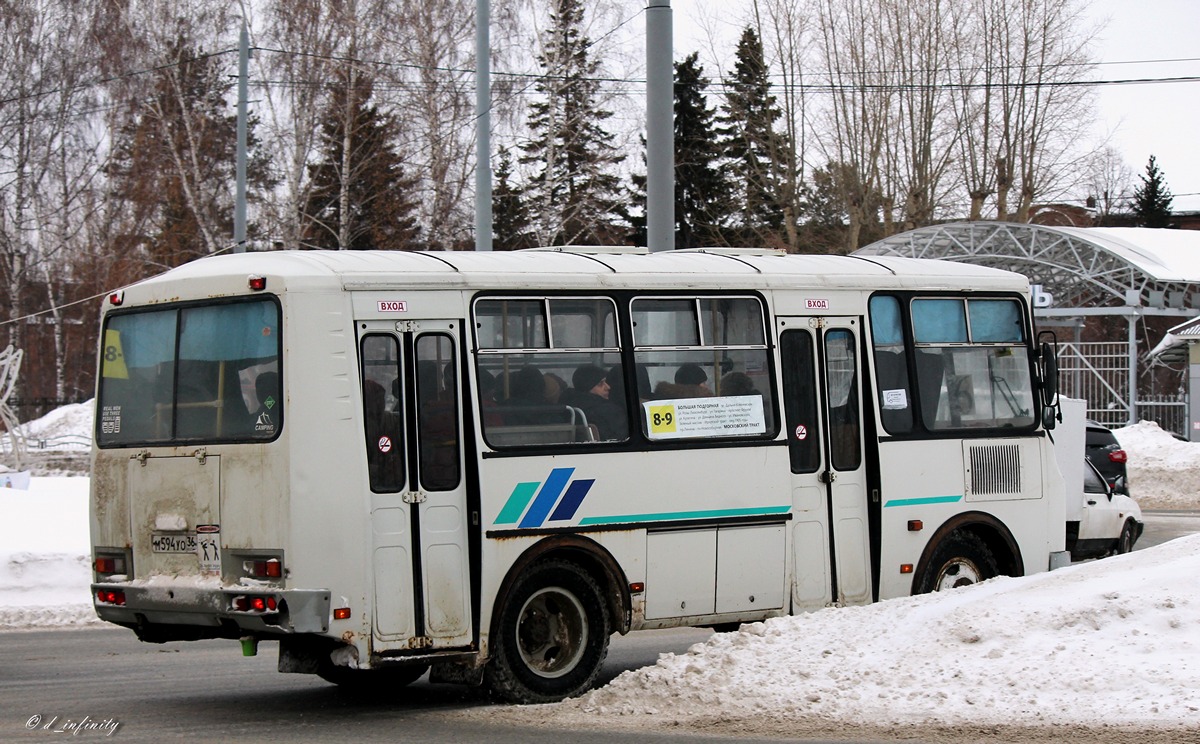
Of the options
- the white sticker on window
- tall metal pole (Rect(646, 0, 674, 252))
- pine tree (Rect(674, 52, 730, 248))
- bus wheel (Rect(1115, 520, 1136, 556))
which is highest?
pine tree (Rect(674, 52, 730, 248))

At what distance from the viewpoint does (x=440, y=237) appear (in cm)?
4169

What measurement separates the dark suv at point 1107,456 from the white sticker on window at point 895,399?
1036cm

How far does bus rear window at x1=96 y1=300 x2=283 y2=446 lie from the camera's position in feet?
30.5

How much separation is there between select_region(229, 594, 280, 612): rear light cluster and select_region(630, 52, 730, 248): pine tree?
45998 millimetres

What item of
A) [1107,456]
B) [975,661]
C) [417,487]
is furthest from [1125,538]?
[417,487]

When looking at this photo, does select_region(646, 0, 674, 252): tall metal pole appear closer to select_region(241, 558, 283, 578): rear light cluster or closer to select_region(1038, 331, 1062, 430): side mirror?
select_region(1038, 331, 1062, 430): side mirror

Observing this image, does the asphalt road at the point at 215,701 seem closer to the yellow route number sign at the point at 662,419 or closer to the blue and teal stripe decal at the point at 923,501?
the yellow route number sign at the point at 662,419

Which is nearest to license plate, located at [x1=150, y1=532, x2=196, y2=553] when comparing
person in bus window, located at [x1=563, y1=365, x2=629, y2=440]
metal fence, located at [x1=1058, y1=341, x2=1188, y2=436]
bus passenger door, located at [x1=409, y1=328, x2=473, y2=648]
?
bus passenger door, located at [x1=409, y1=328, x2=473, y2=648]

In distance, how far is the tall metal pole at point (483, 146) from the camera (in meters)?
19.4

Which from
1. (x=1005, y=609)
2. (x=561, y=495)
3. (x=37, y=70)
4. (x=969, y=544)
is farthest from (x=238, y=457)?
(x=37, y=70)

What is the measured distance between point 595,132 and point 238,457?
3319cm

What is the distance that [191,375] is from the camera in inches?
383

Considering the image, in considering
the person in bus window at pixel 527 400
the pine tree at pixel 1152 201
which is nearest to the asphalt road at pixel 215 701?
the person in bus window at pixel 527 400

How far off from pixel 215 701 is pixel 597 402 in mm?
3159
